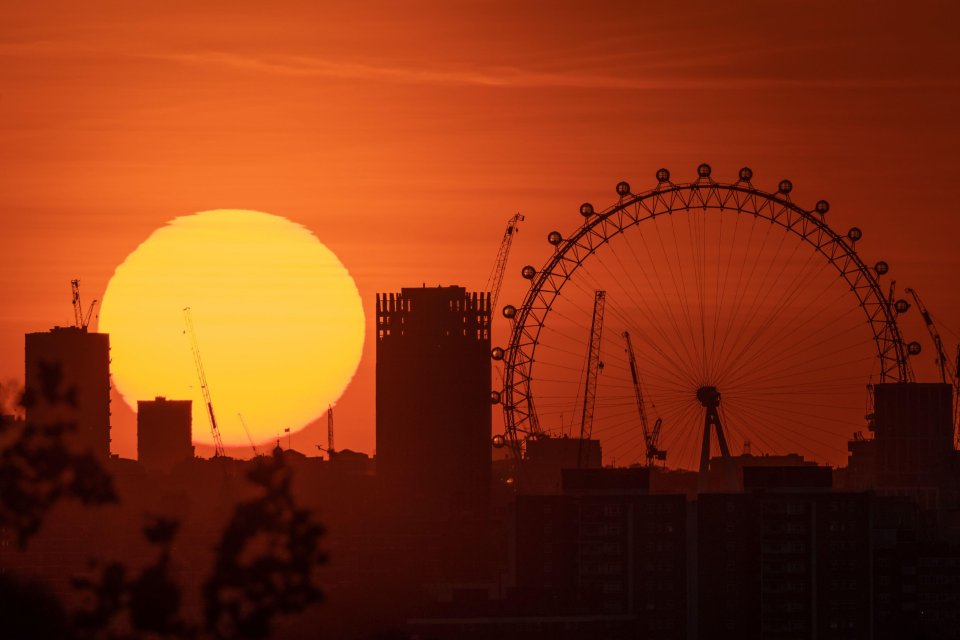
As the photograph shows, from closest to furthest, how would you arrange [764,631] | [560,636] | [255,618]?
1. [255,618]
2. [560,636]
3. [764,631]

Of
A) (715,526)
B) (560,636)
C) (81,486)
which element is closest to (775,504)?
(715,526)

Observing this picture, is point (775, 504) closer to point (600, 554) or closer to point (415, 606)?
point (600, 554)

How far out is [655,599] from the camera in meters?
172

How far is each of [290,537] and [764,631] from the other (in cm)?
13475

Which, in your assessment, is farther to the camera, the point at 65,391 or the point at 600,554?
the point at 600,554

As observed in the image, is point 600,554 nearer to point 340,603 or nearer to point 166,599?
point 340,603

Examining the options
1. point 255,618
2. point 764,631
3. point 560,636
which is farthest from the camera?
point 764,631

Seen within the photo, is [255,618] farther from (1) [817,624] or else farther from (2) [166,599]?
(1) [817,624]

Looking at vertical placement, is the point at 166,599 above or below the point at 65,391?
below

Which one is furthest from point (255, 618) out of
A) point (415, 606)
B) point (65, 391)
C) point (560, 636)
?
point (415, 606)

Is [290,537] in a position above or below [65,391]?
below

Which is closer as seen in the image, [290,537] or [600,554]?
[290,537]

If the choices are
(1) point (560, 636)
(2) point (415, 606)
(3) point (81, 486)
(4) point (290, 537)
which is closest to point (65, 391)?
(3) point (81, 486)

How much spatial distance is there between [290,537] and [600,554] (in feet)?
448
